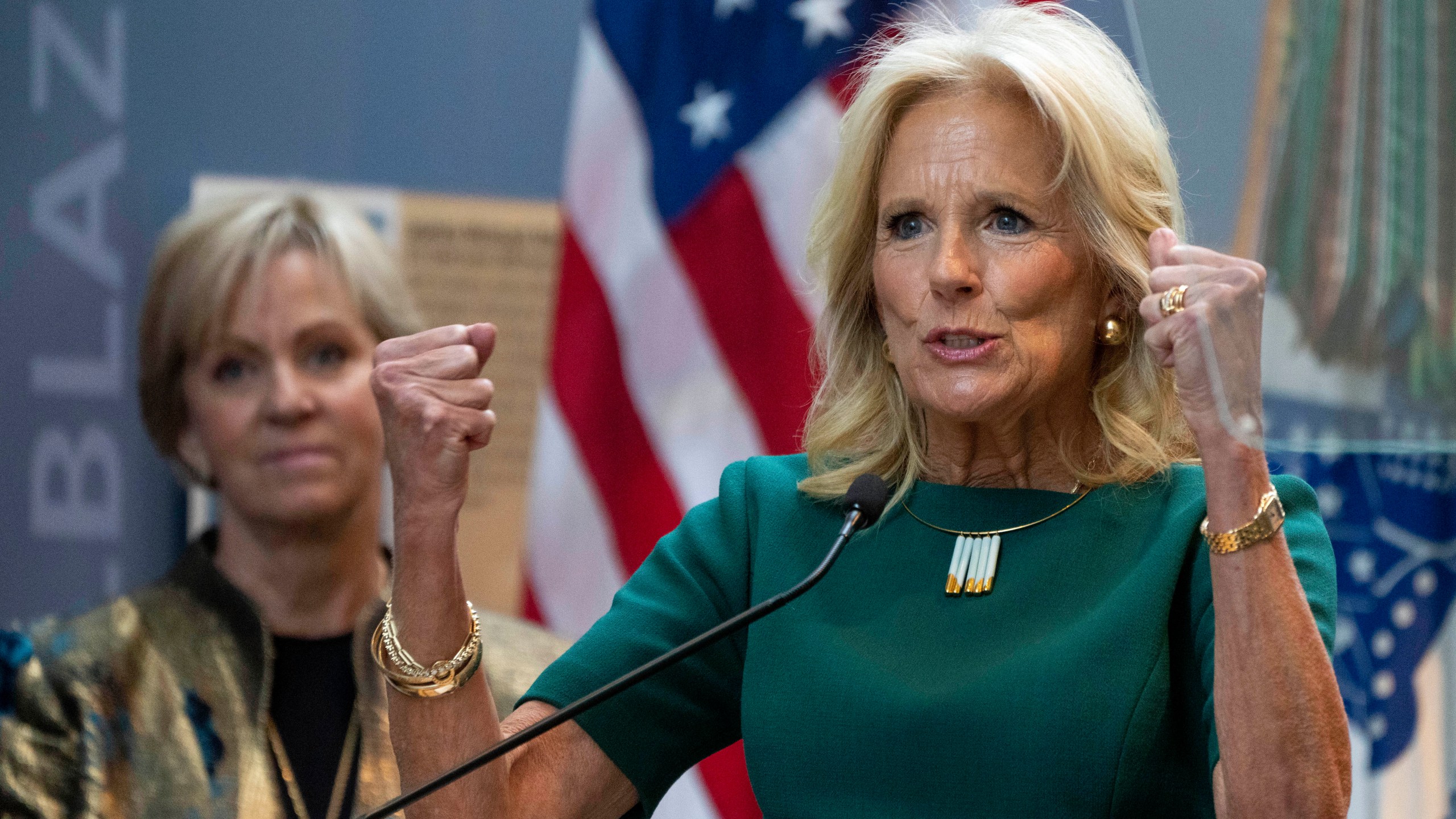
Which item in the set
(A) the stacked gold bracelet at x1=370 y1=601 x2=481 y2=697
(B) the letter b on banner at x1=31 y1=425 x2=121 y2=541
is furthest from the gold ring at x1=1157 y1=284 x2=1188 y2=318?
(B) the letter b on banner at x1=31 y1=425 x2=121 y2=541

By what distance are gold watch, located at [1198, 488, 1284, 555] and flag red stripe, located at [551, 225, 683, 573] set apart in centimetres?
164

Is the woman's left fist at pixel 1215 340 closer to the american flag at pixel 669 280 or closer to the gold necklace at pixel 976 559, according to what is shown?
the gold necklace at pixel 976 559

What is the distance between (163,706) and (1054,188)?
1.65 m

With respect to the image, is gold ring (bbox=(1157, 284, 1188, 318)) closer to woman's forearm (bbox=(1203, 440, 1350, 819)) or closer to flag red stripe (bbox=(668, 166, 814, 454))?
woman's forearm (bbox=(1203, 440, 1350, 819))

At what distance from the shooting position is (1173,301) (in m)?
1.18

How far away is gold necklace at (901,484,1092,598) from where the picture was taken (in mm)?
1419

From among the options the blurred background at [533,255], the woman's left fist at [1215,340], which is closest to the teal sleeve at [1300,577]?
the woman's left fist at [1215,340]

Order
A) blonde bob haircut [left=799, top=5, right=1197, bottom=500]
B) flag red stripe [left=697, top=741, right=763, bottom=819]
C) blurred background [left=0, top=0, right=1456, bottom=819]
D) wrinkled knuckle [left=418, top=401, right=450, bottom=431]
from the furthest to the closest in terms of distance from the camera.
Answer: flag red stripe [left=697, top=741, right=763, bottom=819] → blurred background [left=0, top=0, right=1456, bottom=819] → blonde bob haircut [left=799, top=5, right=1197, bottom=500] → wrinkled knuckle [left=418, top=401, right=450, bottom=431]

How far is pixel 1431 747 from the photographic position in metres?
2.41

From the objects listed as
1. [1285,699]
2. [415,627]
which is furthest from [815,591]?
[1285,699]

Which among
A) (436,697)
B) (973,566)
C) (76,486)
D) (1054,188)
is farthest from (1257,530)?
(76,486)

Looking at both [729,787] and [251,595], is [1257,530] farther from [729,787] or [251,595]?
[251,595]

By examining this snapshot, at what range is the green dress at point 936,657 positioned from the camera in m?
1.28

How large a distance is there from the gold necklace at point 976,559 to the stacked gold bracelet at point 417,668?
0.47 metres
